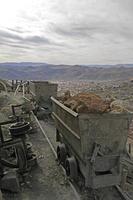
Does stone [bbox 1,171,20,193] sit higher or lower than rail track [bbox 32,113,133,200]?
higher

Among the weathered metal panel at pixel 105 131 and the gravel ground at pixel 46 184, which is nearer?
the weathered metal panel at pixel 105 131

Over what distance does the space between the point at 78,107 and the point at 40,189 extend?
2279mm

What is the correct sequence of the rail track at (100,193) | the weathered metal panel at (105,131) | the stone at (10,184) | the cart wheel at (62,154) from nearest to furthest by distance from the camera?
1. the weathered metal panel at (105,131)
2. the rail track at (100,193)
3. the stone at (10,184)
4. the cart wheel at (62,154)

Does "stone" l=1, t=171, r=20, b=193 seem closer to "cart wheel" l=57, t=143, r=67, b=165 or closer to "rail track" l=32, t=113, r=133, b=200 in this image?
"rail track" l=32, t=113, r=133, b=200

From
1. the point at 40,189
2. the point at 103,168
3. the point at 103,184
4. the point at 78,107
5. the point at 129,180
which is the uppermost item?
the point at 78,107

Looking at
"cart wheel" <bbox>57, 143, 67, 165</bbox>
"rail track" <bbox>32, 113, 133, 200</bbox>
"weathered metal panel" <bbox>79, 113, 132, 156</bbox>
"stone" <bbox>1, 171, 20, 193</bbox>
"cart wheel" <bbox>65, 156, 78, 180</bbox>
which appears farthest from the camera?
"cart wheel" <bbox>57, 143, 67, 165</bbox>

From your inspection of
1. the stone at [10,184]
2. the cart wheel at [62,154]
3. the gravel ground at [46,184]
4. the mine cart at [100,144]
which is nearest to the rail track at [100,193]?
the gravel ground at [46,184]

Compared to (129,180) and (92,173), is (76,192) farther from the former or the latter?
(129,180)

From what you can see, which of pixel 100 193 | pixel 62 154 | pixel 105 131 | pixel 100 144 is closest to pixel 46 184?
pixel 62 154

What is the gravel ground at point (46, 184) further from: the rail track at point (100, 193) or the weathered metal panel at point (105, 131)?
the weathered metal panel at point (105, 131)

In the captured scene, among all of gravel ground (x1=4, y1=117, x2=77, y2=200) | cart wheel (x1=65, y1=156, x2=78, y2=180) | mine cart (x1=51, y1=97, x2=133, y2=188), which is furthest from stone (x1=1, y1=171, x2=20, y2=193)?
mine cart (x1=51, y1=97, x2=133, y2=188)

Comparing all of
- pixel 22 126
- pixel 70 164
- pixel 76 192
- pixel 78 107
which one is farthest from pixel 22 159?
pixel 78 107

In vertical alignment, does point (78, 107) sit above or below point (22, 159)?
above

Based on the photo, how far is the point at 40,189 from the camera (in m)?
5.70
